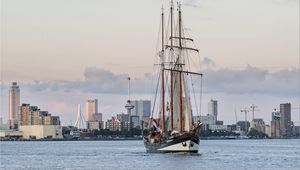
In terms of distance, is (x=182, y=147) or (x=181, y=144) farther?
(x=182, y=147)

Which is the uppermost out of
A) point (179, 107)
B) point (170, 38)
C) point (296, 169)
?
point (170, 38)

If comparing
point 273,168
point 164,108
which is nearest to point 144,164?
point 273,168

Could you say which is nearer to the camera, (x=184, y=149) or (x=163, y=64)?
(x=184, y=149)

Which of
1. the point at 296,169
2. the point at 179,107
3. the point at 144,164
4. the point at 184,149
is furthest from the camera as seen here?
the point at 179,107

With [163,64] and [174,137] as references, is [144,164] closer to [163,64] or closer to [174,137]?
[174,137]

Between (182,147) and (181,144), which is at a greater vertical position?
(181,144)

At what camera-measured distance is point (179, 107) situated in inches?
5379

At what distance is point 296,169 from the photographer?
9775 centimetres

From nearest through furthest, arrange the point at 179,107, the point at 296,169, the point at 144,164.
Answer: the point at 296,169 → the point at 144,164 → the point at 179,107

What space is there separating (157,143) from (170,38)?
56.8 feet

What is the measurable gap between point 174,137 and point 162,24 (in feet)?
79.2

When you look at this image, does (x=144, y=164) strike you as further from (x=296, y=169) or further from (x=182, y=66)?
(x=182, y=66)

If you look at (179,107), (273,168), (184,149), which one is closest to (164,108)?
(179,107)

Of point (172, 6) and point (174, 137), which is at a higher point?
point (172, 6)
